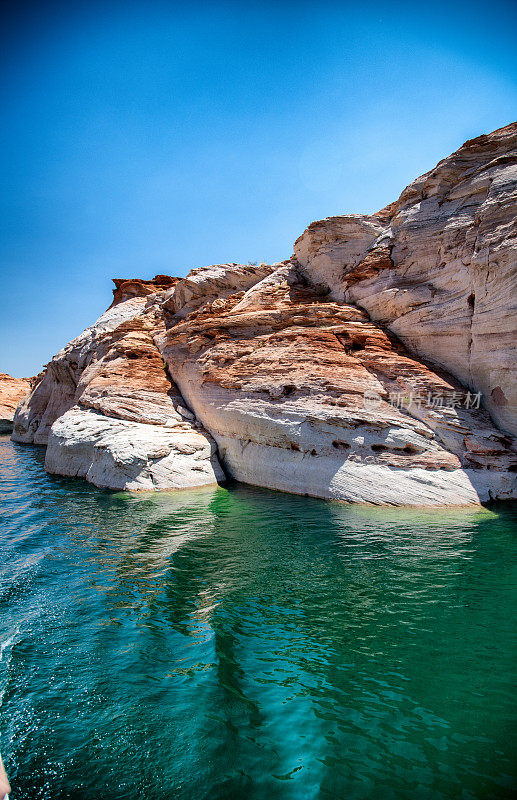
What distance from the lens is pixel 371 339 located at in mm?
15516

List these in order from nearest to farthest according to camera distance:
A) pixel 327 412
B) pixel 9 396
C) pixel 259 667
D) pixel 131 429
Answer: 1. pixel 259 667
2. pixel 327 412
3. pixel 131 429
4. pixel 9 396

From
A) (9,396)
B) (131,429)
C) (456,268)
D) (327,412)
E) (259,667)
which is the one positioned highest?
(456,268)

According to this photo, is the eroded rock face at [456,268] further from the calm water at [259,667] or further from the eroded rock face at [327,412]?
the calm water at [259,667]

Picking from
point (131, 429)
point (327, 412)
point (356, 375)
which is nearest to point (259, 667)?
point (327, 412)

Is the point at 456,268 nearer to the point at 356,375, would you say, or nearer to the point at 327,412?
the point at 356,375

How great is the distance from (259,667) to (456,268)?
1496 cm

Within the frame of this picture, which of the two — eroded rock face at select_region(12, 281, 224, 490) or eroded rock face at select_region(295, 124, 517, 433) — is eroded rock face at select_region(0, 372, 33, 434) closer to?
eroded rock face at select_region(12, 281, 224, 490)

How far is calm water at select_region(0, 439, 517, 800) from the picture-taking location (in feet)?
10.3

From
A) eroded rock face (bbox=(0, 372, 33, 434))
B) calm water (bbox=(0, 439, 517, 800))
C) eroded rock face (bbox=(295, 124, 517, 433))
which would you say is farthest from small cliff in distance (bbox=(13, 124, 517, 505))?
eroded rock face (bbox=(0, 372, 33, 434))

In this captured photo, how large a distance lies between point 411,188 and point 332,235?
165 inches

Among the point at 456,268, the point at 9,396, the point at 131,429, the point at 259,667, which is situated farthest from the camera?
the point at 9,396

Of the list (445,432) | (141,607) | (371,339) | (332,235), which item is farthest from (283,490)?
(332,235)

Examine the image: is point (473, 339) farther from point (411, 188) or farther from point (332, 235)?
point (332, 235)

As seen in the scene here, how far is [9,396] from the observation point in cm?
4588
